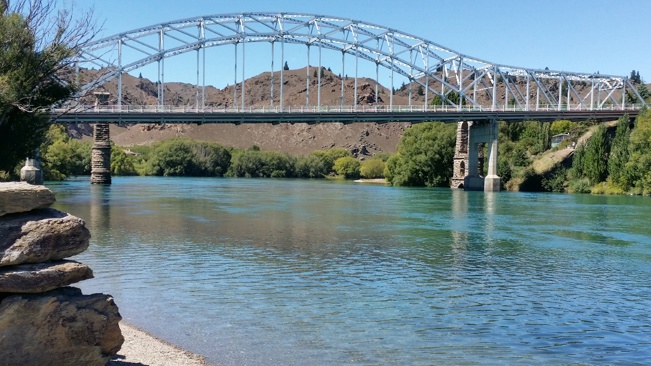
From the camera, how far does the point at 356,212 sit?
43.2 metres

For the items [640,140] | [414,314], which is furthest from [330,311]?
[640,140]

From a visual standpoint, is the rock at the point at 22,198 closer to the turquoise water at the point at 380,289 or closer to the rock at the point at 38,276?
the rock at the point at 38,276

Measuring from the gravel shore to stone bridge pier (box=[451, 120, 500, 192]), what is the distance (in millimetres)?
71175

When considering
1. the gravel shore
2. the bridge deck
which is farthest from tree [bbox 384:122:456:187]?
the gravel shore

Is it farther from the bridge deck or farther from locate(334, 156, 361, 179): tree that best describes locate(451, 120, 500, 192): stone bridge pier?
locate(334, 156, 361, 179): tree

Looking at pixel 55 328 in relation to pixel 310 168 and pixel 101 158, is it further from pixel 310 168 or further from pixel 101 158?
pixel 310 168

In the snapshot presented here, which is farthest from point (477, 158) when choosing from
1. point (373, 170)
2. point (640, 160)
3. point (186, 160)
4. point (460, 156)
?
point (186, 160)

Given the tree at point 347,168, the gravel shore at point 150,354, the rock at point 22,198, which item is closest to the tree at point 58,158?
the tree at point 347,168

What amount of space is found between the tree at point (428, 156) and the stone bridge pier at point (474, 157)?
11.3ft

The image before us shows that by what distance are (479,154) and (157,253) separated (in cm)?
7246

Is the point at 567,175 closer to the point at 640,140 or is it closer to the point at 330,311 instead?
the point at 640,140

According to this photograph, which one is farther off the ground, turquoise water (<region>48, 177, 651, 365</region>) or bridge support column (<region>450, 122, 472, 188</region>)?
bridge support column (<region>450, 122, 472, 188</region>)

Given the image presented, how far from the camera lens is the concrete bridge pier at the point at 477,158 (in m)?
79.8

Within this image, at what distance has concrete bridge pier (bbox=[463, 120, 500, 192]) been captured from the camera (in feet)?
262
